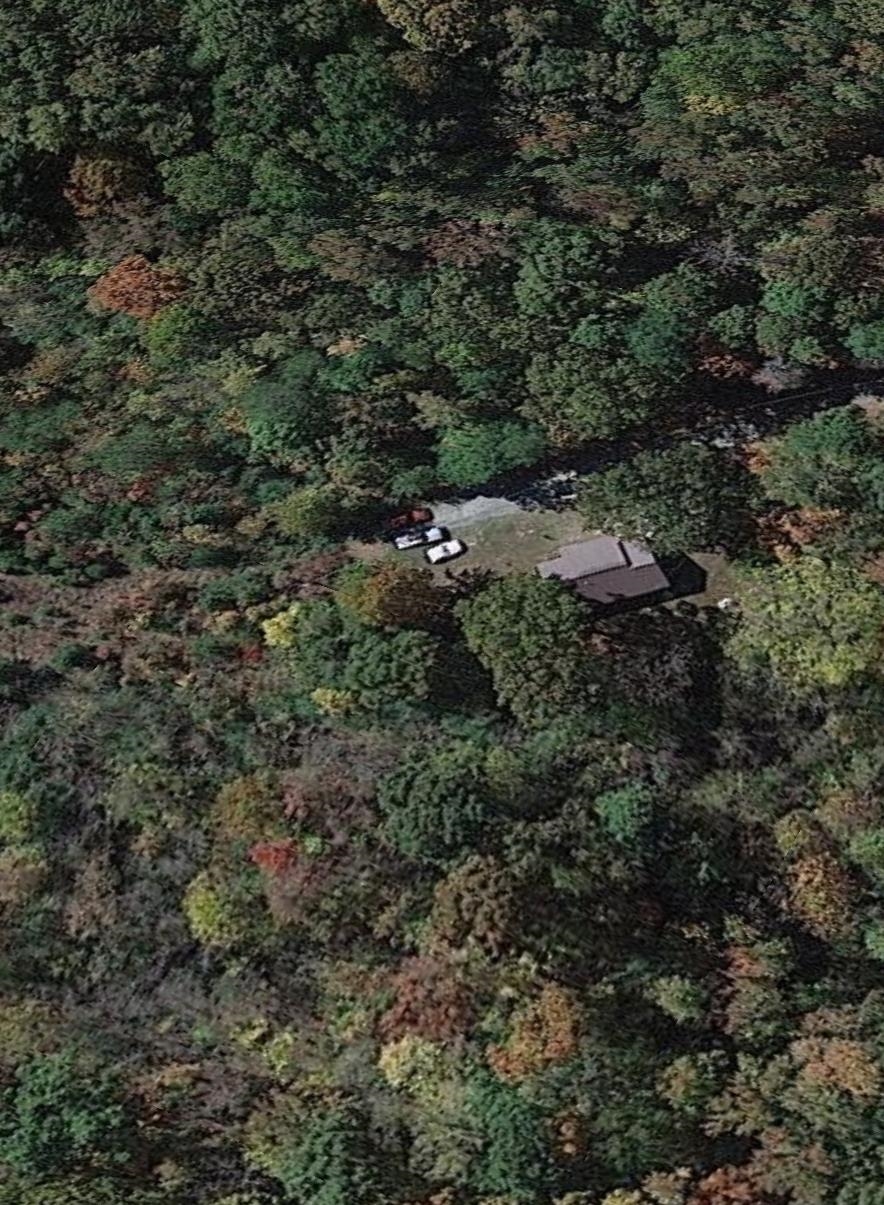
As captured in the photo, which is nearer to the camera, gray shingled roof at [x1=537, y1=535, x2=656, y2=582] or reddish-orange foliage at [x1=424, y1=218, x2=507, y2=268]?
gray shingled roof at [x1=537, y1=535, x2=656, y2=582]

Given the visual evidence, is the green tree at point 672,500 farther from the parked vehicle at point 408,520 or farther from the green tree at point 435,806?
the green tree at point 435,806

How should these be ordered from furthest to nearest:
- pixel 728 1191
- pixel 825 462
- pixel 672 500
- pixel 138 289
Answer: pixel 138 289
pixel 825 462
pixel 672 500
pixel 728 1191

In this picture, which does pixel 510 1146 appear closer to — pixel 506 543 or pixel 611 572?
pixel 611 572

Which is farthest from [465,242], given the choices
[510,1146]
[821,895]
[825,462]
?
[510,1146]

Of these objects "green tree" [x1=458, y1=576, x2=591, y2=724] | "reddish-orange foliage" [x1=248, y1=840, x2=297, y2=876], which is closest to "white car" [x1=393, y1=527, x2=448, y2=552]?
"green tree" [x1=458, y1=576, x2=591, y2=724]

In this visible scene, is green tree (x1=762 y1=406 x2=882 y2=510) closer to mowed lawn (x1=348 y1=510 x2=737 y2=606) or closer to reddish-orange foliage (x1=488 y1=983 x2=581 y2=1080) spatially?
mowed lawn (x1=348 y1=510 x2=737 y2=606)

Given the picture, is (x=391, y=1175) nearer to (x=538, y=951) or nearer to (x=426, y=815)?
(x=538, y=951)

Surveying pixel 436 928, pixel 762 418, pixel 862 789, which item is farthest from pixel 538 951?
pixel 762 418
